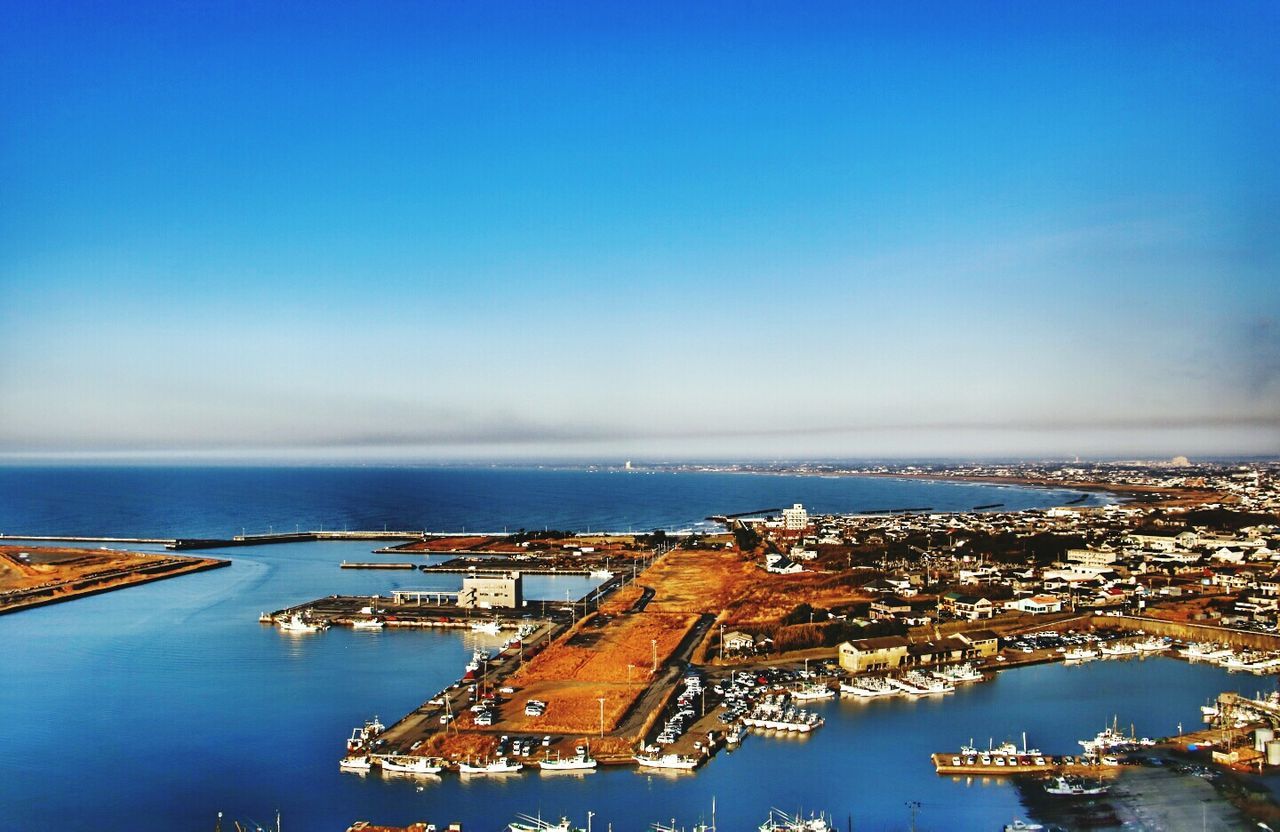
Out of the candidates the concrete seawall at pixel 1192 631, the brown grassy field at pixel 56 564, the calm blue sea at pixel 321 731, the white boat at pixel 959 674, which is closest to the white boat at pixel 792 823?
the calm blue sea at pixel 321 731

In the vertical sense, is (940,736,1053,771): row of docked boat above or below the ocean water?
above

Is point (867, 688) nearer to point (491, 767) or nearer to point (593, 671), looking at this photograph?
point (593, 671)

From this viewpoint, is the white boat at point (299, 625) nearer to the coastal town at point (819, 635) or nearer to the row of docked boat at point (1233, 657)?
the coastal town at point (819, 635)

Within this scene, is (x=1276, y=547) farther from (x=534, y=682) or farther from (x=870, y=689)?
(x=534, y=682)

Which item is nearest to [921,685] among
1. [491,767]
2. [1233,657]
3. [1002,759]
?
[1002,759]

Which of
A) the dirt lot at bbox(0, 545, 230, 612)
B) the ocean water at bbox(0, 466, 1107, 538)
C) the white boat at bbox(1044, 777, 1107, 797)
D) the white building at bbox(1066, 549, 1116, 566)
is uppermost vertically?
the white building at bbox(1066, 549, 1116, 566)

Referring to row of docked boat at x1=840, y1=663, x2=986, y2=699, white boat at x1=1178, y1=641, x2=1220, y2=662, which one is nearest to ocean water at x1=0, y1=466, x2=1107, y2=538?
row of docked boat at x1=840, y1=663, x2=986, y2=699

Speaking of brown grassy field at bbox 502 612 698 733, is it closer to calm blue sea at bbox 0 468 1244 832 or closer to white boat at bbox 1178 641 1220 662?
calm blue sea at bbox 0 468 1244 832
